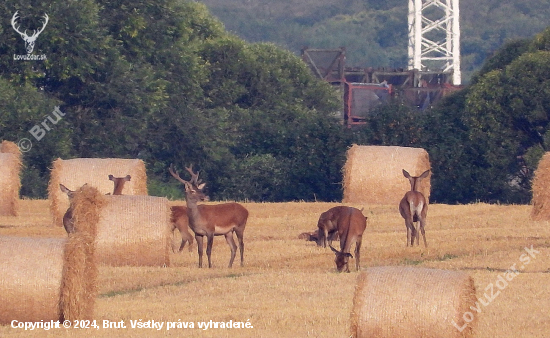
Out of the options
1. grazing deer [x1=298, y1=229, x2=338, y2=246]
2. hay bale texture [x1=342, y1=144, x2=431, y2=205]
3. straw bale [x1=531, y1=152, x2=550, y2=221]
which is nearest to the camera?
grazing deer [x1=298, y1=229, x2=338, y2=246]

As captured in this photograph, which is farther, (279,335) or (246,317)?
(246,317)

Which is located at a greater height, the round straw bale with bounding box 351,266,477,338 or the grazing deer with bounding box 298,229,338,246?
the round straw bale with bounding box 351,266,477,338

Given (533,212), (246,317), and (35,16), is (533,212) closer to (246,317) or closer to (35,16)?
(246,317)

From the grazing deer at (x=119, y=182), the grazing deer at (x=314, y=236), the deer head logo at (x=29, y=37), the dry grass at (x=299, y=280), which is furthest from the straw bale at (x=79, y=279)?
A: the deer head logo at (x=29, y=37)

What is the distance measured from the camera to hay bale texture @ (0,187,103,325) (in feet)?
46.2

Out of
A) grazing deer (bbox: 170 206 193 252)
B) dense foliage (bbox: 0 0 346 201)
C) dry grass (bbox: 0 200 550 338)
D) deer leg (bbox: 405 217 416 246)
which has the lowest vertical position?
dry grass (bbox: 0 200 550 338)

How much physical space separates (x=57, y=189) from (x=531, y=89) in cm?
2129

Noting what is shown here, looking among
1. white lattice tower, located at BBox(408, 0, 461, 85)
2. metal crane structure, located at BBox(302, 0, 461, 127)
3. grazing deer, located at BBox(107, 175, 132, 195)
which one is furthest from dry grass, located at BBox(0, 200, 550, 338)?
white lattice tower, located at BBox(408, 0, 461, 85)

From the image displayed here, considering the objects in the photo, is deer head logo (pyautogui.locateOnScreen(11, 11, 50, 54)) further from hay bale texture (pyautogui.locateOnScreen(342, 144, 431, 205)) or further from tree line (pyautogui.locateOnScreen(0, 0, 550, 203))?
hay bale texture (pyautogui.locateOnScreen(342, 144, 431, 205))

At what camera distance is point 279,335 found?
13.5 metres

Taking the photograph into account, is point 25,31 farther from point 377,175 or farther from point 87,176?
point 87,176

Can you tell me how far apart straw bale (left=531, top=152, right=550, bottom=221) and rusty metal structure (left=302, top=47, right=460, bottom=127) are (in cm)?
3427

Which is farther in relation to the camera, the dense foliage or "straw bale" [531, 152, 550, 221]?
the dense foliage

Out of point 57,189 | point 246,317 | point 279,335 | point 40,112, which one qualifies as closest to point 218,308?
point 246,317
